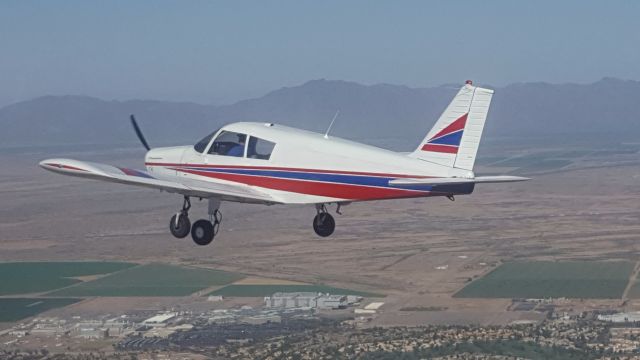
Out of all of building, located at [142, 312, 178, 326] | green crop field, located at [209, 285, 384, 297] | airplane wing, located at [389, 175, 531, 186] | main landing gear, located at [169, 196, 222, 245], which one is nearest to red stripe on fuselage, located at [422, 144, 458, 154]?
airplane wing, located at [389, 175, 531, 186]

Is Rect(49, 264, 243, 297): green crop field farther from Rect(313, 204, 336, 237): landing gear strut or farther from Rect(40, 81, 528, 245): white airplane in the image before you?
Rect(40, 81, 528, 245): white airplane

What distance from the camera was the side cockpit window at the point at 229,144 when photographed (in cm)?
2777

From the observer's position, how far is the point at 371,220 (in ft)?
432

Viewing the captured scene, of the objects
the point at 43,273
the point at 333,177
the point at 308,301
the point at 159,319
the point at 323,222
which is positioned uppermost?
the point at 333,177

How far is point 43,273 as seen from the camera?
99750 millimetres

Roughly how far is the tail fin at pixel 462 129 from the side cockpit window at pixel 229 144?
4485 millimetres

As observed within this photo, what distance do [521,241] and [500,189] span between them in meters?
63.4

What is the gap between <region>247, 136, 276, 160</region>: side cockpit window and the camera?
2755cm

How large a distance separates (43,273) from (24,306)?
1398 cm

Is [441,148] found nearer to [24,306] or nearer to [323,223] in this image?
[323,223]

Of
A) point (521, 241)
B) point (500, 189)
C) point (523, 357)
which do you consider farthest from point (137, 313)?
point (500, 189)

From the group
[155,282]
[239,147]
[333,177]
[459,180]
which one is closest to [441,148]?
[459,180]

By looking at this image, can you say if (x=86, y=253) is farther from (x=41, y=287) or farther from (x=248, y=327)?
(x=248, y=327)

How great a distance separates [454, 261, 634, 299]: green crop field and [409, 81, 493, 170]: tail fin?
58171 millimetres
